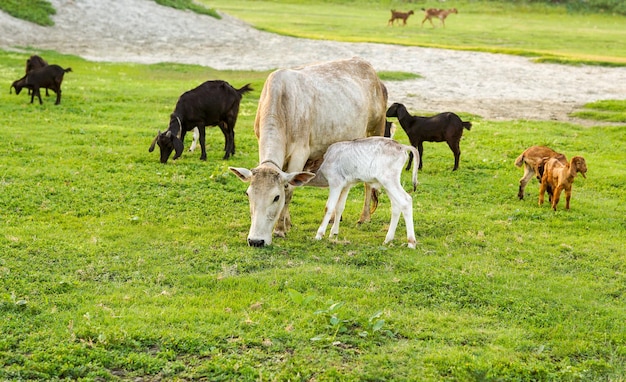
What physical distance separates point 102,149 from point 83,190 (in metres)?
3.05

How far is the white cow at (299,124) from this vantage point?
9.51 metres

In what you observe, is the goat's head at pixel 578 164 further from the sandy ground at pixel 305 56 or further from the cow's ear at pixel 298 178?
the sandy ground at pixel 305 56

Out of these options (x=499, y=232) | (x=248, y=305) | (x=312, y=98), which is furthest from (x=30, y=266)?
(x=499, y=232)

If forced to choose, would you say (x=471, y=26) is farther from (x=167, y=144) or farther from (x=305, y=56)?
(x=167, y=144)

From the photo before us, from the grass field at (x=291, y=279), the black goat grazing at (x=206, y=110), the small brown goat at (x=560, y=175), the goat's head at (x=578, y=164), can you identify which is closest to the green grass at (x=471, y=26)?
the black goat grazing at (x=206, y=110)

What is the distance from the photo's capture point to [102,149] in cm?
1488

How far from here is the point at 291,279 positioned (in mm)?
8461

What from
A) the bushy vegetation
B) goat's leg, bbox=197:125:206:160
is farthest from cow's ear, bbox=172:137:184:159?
the bushy vegetation

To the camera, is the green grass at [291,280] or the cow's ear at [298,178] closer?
the green grass at [291,280]

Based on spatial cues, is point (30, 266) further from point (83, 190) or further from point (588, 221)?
point (588, 221)

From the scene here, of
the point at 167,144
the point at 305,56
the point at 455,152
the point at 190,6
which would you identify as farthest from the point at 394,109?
the point at 190,6

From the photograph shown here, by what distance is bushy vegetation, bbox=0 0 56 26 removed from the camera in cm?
3469

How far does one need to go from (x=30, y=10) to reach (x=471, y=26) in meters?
27.6

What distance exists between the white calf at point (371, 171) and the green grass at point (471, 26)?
22595 mm
